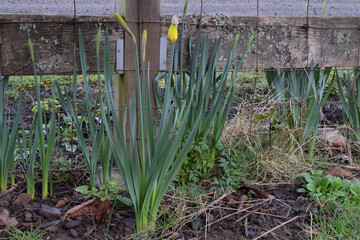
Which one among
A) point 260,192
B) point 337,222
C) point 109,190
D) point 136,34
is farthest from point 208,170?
point 136,34

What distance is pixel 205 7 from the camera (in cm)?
257

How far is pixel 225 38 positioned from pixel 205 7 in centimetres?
28

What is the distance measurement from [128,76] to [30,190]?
2.47ft

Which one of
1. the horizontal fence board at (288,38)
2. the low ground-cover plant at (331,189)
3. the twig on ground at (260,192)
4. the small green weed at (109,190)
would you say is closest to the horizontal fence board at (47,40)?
the horizontal fence board at (288,38)

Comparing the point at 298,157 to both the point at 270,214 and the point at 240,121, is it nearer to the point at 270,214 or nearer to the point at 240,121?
the point at 240,121

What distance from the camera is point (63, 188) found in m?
2.22

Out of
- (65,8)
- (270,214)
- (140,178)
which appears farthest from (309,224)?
(65,8)

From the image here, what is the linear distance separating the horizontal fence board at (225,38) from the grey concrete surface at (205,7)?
0.08m

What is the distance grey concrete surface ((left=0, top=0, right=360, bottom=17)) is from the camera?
2115mm

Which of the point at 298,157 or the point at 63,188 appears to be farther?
the point at 298,157

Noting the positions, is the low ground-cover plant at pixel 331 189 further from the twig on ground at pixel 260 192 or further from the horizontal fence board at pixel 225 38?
the horizontal fence board at pixel 225 38

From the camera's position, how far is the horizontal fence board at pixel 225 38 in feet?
6.80

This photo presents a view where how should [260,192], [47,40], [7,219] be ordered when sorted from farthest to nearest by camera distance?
[260,192]
[47,40]
[7,219]

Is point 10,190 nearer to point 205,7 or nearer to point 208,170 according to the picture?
point 208,170
